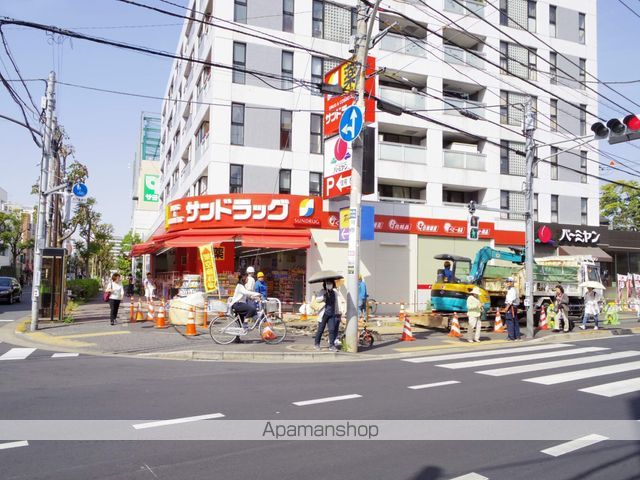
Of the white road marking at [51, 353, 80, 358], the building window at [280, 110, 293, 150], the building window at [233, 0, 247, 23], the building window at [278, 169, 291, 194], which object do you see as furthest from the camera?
the building window at [280, 110, 293, 150]

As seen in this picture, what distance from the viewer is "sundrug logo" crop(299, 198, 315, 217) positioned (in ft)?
76.0

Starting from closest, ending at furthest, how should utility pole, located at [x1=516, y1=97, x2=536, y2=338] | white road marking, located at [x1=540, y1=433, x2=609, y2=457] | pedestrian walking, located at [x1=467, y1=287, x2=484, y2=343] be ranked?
white road marking, located at [x1=540, y1=433, x2=609, y2=457], pedestrian walking, located at [x1=467, y1=287, x2=484, y2=343], utility pole, located at [x1=516, y1=97, x2=536, y2=338]

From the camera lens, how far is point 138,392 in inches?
316

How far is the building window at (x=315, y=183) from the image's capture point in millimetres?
25047

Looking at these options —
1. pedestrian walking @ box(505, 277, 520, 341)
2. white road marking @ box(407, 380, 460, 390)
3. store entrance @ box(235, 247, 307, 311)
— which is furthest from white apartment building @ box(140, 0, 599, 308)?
white road marking @ box(407, 380, 460, 390)

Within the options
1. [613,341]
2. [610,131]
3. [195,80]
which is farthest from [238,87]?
[613,341]

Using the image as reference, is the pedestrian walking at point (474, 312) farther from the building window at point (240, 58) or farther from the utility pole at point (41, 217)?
the building window at point (240, 58)

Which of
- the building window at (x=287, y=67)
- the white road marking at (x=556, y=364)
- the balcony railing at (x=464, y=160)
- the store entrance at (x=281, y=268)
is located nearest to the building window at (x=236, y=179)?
the store entrance at (x=281, y=268)

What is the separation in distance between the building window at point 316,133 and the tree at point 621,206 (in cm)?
4007

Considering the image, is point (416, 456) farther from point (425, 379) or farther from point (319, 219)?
point (319, 219)

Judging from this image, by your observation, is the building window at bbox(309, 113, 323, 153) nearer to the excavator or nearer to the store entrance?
the store entrance

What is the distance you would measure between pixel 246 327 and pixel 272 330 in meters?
0.87

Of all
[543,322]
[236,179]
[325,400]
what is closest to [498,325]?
[543,322]

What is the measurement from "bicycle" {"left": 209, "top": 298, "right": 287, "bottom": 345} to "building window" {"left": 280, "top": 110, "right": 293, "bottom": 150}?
12092 mm
